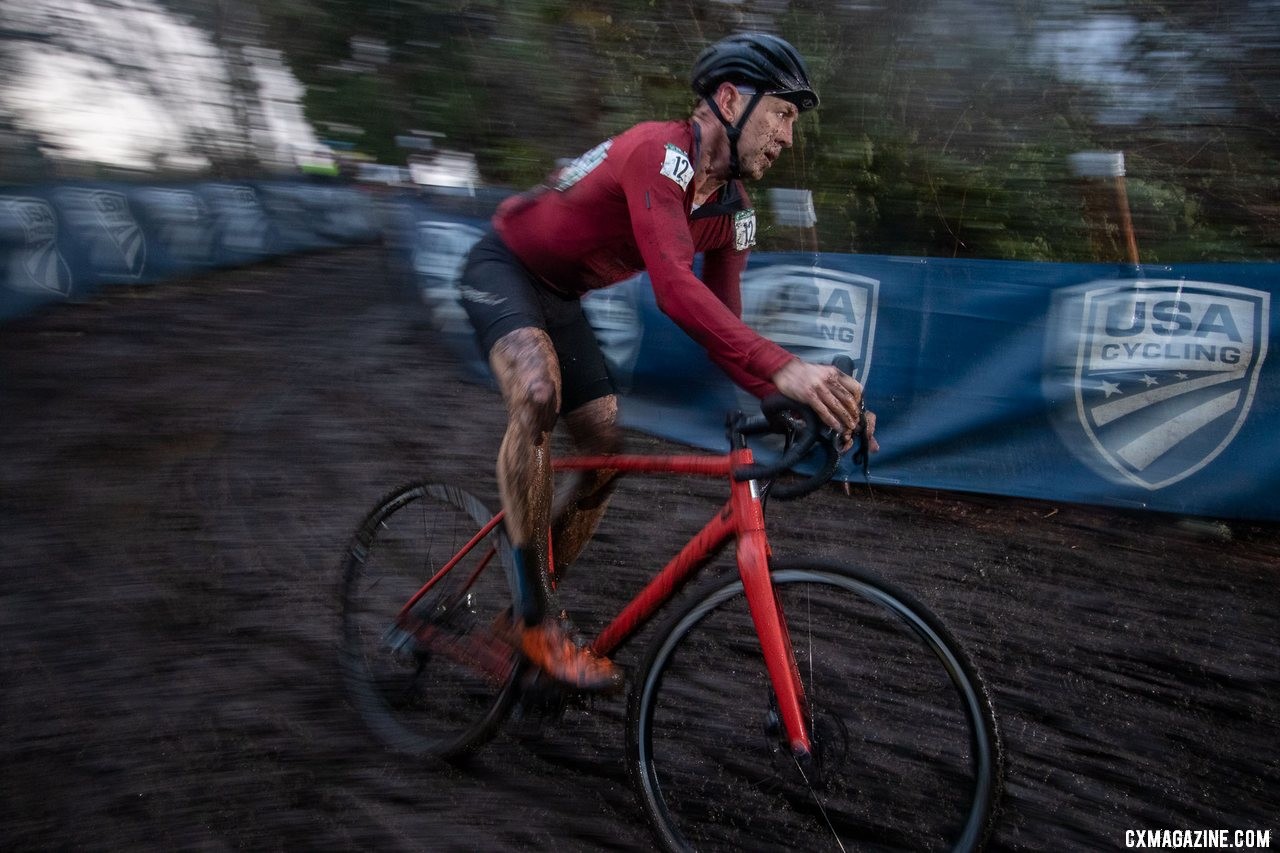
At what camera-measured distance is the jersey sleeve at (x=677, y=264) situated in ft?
7.27

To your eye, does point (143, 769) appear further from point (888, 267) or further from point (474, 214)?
point (474, 214)

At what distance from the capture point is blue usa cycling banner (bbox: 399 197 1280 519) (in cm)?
499

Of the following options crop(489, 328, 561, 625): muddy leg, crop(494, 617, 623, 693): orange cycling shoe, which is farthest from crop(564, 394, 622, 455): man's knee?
crop(494, 617, 623, 693): orange cycling shoe

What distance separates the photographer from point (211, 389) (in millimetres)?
8258

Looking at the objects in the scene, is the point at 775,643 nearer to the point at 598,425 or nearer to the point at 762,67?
the point at 598,425

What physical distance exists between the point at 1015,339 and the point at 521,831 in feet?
14.1

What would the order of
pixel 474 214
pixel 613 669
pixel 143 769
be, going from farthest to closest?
pixel 474 214 < pixel 143 769 < pixel 613 669

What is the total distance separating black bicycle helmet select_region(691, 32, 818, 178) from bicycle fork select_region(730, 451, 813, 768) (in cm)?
113

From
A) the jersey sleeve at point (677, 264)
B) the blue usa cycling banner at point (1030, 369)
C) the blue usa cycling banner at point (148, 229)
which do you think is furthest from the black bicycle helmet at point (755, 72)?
the blue usa cycling banner at point (148, 229)

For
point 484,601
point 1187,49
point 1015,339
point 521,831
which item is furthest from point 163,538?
point 1187,49

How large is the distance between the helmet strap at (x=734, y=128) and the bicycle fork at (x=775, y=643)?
3.47 ft

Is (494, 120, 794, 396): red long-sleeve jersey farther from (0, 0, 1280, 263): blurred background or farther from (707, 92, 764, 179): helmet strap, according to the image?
(0, 0, 1280, 263): blurred background

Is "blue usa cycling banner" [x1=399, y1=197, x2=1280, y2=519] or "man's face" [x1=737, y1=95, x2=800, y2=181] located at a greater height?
"man's face" [x1=737, y1=95, x2=800, y2=181]

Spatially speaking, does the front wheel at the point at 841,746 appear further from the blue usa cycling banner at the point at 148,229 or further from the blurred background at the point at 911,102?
the blue usa cycling banner at the point at 148,229
